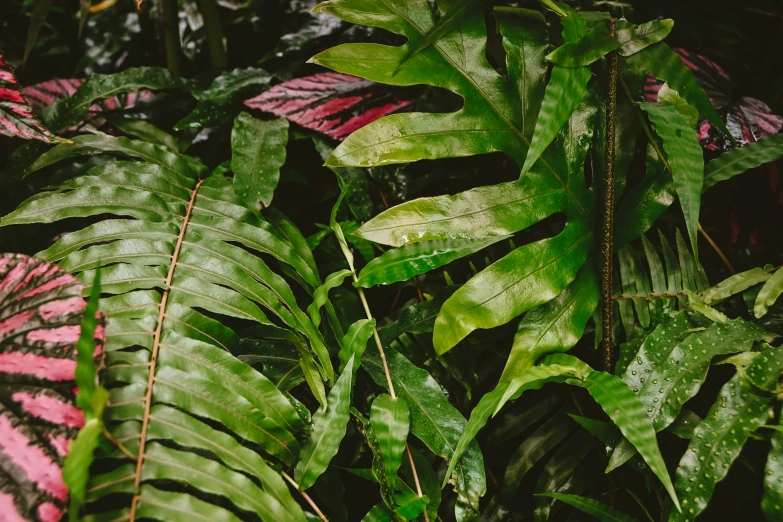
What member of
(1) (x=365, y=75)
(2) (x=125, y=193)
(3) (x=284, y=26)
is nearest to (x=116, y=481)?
(2) (x=125, y=193)

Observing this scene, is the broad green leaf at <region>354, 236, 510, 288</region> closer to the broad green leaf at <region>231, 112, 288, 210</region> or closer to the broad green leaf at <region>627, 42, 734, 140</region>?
the broad green leaf at <region>231, 112, 288, 210</region>

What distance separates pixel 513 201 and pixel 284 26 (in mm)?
954

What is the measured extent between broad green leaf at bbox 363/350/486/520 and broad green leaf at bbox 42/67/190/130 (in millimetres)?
742

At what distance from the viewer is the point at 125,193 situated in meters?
0.77

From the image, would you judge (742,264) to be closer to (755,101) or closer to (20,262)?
(755,101)

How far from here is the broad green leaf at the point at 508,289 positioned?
0.66 m

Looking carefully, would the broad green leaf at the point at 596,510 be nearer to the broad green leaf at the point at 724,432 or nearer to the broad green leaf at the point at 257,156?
the broad green leaf at the point at 724,432

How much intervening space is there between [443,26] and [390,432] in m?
0.58

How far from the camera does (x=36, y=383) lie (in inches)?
18.7

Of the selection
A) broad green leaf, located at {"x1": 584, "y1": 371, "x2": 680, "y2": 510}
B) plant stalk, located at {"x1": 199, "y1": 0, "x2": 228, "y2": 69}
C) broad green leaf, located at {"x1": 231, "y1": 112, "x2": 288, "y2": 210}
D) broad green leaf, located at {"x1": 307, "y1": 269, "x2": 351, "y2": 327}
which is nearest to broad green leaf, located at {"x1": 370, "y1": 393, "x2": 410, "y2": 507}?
broad green leaf, located at {"x1": 307, "y1": 269, "x2": 351, "y2": 327}

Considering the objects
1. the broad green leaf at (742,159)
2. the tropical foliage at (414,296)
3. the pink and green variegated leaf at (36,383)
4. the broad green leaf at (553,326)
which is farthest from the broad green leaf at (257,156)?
the broad green leaf at (742,159)

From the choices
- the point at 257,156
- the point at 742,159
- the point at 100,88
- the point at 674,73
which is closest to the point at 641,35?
the point at 674,73

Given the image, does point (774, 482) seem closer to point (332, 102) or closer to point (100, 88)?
point (332, 102)

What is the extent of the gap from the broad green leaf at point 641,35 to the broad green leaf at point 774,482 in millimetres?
529
